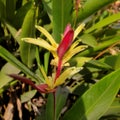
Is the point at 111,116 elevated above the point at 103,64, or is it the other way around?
the point at 103,64

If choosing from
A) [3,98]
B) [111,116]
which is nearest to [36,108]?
[3,98]

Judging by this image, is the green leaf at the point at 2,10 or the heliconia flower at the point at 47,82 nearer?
the heliconia flower at the point at 47,82

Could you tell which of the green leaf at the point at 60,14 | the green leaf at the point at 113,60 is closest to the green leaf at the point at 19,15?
the green leaf at the point at 60,14

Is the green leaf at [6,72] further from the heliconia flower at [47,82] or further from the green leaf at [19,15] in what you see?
the heliconia flower at [47,82]

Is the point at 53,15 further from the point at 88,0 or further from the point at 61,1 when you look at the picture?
the point at 88,0

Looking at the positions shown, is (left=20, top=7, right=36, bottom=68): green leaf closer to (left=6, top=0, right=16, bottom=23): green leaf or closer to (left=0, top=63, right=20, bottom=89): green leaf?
(left=0, top=63, right=20, bottom=89): green leaf
